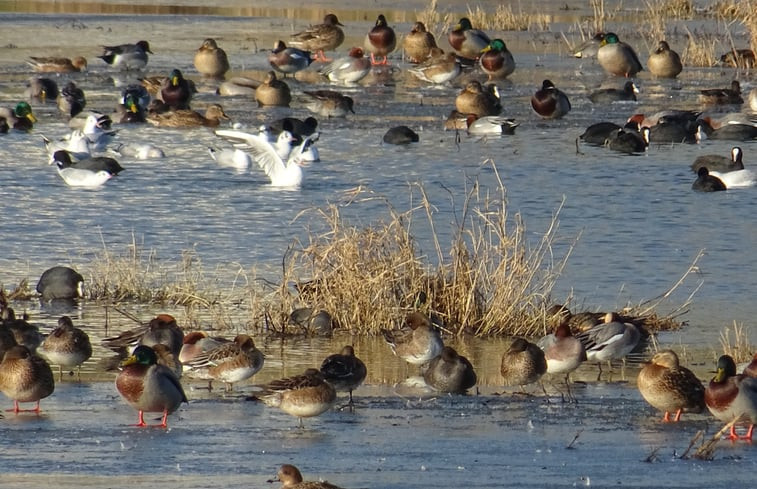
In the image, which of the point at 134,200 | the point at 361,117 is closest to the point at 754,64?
the point at 361,117

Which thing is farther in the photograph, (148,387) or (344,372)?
(344,372)

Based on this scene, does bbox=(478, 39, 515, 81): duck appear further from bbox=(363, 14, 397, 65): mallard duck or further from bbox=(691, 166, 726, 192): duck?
bbox=(691, 166, 726, 192): duck

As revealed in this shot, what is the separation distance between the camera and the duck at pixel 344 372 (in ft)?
30.3

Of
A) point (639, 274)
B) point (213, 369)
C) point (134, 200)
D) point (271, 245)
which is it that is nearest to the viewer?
point (213, 369)

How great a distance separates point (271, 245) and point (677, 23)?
23.7m

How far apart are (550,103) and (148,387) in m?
16.4

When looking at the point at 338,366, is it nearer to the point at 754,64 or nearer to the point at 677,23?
the point at 754,64

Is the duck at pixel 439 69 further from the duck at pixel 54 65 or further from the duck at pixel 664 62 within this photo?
the duck at pixel 54 65

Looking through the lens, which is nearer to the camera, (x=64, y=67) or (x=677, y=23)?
(x=64, y=67)

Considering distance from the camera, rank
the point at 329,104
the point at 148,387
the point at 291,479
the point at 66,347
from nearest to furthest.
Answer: the point at 291,479, the point at 148,387, the point at 66,347, the point at 329,104

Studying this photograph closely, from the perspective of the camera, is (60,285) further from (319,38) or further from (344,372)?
(319,38)

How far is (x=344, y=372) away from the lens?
367 inches

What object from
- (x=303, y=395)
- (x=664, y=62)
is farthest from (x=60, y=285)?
(x=664, y=62)

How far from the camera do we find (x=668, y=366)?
9117mm
